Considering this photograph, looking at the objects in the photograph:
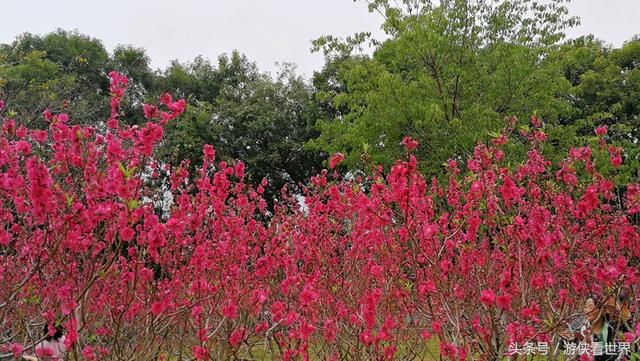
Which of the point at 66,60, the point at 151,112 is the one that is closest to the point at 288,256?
the point at 151,112

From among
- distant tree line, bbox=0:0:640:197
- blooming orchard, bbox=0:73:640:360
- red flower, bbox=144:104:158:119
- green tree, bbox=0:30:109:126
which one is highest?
green tree, bbox=0:30:109:126

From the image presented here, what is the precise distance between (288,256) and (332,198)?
103 cm

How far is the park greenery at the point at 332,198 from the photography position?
3.51 m

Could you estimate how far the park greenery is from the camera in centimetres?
351

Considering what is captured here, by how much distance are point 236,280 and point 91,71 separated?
16.0 meters

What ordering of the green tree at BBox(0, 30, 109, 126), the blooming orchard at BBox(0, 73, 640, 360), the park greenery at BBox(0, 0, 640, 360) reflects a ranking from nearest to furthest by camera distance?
the blooming orchard at BBox(0, 73, 640, 360), the park greenery at BBox(0, 0, 640, 360), the green tree at BBox(0, 30, 109, 126)

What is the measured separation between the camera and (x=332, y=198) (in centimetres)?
586

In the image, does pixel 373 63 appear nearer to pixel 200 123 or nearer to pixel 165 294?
pixel 200 123

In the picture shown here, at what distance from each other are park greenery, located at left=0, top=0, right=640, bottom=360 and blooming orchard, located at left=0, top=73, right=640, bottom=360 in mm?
A: 28

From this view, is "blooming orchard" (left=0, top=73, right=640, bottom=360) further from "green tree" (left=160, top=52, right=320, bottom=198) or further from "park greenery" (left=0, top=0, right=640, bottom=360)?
"green tree" (left=160, top=52, right=320, bottom=198)

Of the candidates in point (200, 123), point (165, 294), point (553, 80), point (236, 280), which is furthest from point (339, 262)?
point (200, 123)

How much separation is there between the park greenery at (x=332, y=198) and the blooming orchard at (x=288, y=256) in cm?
3

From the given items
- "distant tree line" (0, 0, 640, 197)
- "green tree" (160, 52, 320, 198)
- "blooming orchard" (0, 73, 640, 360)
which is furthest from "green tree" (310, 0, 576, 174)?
"green tree" (160, 52, 320, 198)

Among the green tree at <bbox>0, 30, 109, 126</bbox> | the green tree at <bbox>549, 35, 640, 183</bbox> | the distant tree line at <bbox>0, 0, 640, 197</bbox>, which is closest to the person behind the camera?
the distant tree line at <bbox>0, 0, 640, 197</bbox>
